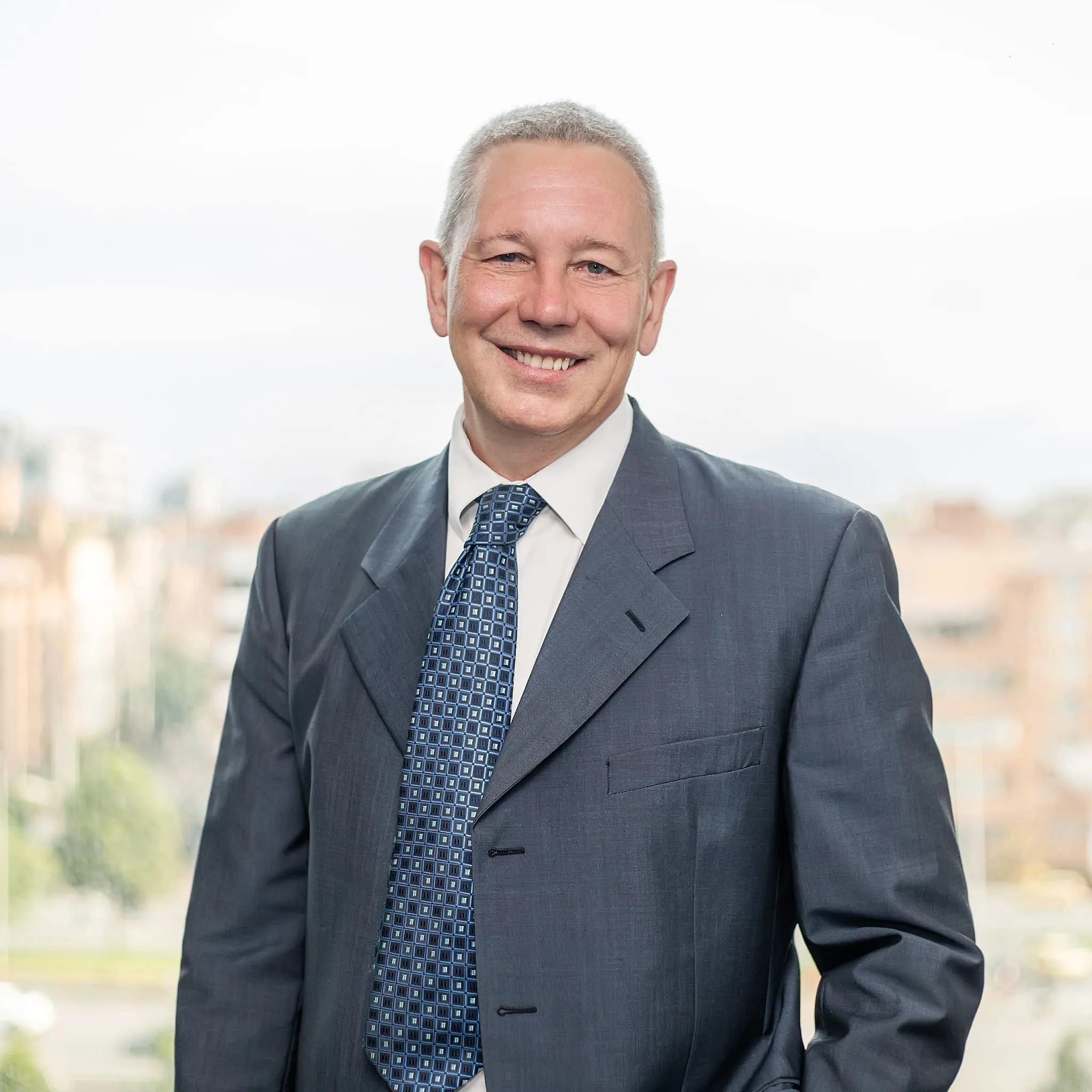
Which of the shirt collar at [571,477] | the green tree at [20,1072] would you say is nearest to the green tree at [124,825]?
the green tree at [20,1072]

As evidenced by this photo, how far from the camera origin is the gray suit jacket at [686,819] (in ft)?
4.31

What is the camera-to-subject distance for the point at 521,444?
1498mm

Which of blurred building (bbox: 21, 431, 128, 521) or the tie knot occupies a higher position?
blurred building (bbox: 21, 431, 128, 521)

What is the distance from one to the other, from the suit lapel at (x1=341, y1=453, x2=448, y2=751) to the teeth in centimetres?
23

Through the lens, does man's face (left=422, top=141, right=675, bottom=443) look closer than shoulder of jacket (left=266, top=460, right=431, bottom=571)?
Yes

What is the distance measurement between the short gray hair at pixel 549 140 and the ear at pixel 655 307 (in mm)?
18

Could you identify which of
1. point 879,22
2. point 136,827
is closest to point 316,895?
point 136,827

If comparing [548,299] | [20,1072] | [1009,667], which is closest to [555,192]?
[548,299]

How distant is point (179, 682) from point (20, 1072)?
902 mm

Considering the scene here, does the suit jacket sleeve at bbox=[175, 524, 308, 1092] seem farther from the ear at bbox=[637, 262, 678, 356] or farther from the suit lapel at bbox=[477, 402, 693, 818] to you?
the ear at bbox=[637, 262, 678, 356]

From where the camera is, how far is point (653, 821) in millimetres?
1339

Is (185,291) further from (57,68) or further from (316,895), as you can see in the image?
(316,895)

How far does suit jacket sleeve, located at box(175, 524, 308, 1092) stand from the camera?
1560mm

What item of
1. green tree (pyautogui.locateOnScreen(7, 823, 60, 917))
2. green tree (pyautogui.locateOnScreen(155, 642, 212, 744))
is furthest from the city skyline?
green tree (pyautogui.locateOnScreen(7, 823, 60, 917))
